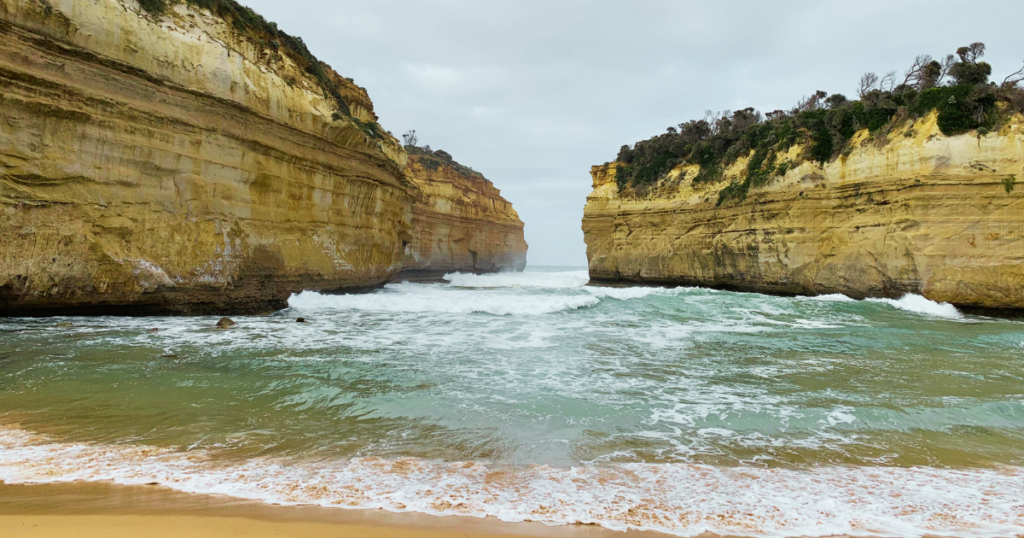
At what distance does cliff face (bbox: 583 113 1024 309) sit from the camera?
522 inches

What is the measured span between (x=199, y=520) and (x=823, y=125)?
22.7m

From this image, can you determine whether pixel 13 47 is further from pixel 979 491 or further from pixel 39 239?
pixel 979 491

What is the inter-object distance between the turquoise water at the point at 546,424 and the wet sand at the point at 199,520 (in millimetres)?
145

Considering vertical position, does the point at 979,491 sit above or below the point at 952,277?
below

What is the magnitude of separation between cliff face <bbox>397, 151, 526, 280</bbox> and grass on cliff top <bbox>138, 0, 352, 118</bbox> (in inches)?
531

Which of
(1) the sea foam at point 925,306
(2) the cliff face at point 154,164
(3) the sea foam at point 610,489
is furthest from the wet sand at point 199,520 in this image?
(1) the sea foam at point 925,306

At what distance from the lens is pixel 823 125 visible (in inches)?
727

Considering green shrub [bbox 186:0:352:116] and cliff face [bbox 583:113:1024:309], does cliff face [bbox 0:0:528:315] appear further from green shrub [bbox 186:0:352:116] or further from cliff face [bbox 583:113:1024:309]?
cliff face [bbox 583:113:1024:309]

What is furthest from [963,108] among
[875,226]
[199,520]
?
[199,520]

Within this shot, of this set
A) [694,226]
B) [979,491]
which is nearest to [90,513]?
[979,491]

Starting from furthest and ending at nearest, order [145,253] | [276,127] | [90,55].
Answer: [276,127], [145,253], [90,55]

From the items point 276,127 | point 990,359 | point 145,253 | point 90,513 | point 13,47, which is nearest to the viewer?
point 90,513

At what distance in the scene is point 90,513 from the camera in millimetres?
2541

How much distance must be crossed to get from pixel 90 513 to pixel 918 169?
20025mm
